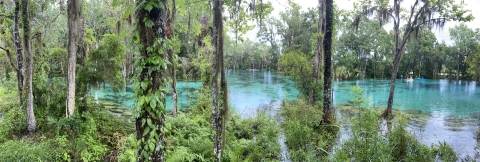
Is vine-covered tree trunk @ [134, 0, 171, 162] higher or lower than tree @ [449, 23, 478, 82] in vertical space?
lower

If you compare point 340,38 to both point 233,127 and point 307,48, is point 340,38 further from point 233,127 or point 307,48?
point 233,127

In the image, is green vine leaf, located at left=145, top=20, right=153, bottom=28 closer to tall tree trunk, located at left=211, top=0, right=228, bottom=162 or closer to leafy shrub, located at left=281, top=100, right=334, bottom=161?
tall tree trunk, located at left=211, top=0, right=228, bottom=162

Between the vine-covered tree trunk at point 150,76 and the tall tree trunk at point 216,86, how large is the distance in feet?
7.67

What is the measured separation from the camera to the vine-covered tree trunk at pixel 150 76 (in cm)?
322

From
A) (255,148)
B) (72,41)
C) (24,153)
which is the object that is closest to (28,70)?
(72,41)

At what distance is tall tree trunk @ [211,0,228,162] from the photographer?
568 centimetres

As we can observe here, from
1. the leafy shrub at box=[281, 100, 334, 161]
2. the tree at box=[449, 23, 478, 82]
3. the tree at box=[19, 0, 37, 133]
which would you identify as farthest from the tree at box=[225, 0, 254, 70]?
the tree at box=[449, 23, 478, 82]

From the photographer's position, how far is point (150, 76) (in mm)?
3299

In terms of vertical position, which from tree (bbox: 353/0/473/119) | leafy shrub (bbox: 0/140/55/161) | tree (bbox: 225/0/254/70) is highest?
tree (bbox: 353/0/473/119)

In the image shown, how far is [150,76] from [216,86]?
2660mm

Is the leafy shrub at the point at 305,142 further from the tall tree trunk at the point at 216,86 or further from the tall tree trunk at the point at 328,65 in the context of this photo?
the tall tree trunk at the point at 216,86

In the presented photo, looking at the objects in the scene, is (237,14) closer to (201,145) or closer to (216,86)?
(216,86)

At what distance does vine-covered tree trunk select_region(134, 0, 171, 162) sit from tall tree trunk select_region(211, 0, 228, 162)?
92.0 inches

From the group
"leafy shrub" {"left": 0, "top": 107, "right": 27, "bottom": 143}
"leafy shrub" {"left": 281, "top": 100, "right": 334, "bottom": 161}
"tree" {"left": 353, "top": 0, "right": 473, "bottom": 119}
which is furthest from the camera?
"tree" {"left": 353, "top": 0, "right": 473, "bottom": 119}
